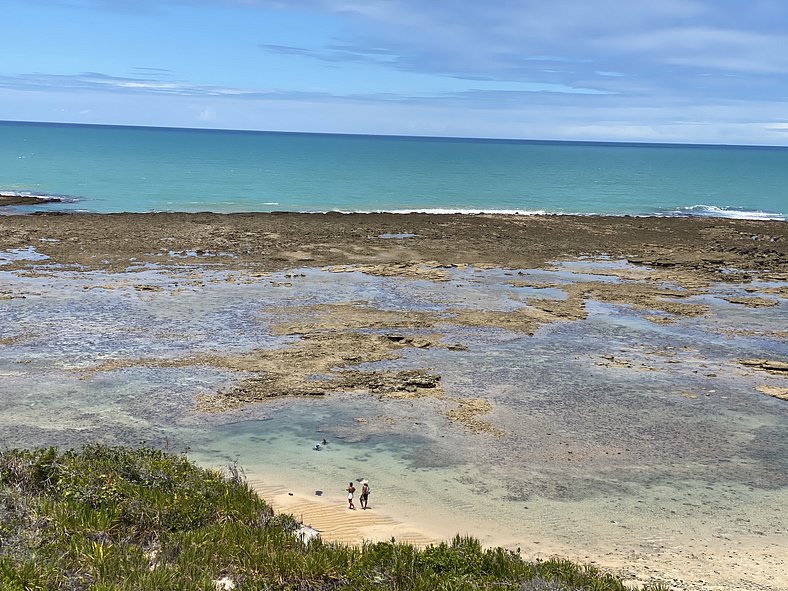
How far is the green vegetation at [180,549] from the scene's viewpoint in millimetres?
9789

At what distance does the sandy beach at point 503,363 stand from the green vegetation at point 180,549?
3.47 metres

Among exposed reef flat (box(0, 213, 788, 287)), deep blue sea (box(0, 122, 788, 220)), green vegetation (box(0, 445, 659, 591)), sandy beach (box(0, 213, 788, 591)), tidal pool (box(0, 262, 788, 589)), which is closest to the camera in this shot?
green vegetation (box(0, 445, 659, 591))

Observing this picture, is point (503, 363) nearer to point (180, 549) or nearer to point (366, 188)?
point (180, 549)

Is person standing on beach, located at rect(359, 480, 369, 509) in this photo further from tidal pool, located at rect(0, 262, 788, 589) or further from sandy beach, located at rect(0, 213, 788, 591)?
tidal pool, located at rect(0, 262, 788, 589)

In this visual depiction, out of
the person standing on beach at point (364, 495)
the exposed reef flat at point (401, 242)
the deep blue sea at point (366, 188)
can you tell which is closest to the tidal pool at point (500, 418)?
the person standing on beach at point (364, 495)

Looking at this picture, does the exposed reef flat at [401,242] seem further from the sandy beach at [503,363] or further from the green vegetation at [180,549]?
the green vegetation at [180,549]

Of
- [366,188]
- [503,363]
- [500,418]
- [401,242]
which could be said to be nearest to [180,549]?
[500,418]

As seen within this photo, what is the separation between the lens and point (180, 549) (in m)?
10.8

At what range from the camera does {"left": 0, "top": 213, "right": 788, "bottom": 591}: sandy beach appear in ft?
52.2

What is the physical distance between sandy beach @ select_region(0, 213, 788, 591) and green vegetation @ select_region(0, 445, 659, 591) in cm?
347

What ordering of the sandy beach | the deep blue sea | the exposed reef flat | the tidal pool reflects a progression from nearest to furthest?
1. the sandy beach
2. the tidal pool
3. the exposed reef flat
4. the deep blue sea

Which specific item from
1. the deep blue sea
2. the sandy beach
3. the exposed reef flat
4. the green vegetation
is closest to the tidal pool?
the sandy beach

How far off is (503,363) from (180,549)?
1721 cm

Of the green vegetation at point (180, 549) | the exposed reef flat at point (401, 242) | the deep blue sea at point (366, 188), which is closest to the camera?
the green vegetation at point (180, 549)
